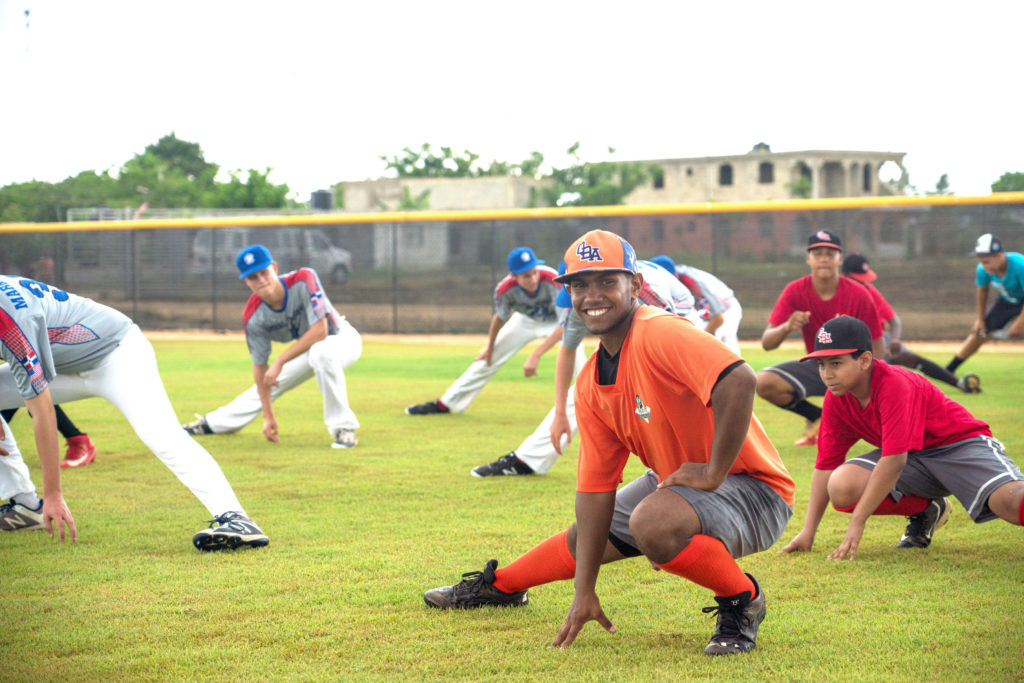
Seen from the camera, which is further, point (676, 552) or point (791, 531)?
point (791, 531)

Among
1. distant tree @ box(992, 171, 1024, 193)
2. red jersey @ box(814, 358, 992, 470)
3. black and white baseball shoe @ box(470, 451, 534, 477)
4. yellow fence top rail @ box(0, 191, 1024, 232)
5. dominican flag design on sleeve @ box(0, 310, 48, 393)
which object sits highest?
distant tree @ box(992, 171, 1024, 193)

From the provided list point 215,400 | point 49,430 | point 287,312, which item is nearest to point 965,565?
point 49,430

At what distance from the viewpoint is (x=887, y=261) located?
19328 mm

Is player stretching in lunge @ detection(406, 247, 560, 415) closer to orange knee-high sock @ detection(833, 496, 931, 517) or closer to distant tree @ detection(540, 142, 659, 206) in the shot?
orange knee-high sock @ detection(833, 496, 931, 517)

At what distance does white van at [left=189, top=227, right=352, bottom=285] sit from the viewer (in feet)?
75.3

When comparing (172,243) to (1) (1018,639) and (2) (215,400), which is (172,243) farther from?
(1) (1018,639)

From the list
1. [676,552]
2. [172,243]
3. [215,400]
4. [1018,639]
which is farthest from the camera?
[172,243]

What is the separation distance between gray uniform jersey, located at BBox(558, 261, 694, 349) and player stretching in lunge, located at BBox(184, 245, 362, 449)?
255cm

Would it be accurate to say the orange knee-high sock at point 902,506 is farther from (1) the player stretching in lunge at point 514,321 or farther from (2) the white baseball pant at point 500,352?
(2) the white baseball pant at point 500,352

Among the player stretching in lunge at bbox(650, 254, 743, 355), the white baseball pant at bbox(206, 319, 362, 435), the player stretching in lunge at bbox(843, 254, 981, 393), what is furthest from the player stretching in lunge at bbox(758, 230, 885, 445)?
the white baseball pant at bbox(206, 319, 362, 435)

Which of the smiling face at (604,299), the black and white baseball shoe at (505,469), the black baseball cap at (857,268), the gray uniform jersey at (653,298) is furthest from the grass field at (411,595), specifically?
the black baseball cap at (857,268)

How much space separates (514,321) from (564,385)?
4.47m

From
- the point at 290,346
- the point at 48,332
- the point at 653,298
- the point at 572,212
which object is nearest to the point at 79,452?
the point at 290,346

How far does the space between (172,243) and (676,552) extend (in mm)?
21699
